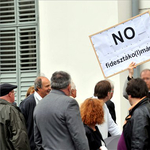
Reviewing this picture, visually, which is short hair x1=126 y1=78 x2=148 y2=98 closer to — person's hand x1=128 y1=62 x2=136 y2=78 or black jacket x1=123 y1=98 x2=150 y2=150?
black jacket x1=123 y1=98 x2=150 y2=150

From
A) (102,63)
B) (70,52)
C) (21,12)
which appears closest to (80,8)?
(70,52)

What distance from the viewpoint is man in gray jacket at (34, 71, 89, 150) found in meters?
4.36

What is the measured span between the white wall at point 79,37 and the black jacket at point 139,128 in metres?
3.80

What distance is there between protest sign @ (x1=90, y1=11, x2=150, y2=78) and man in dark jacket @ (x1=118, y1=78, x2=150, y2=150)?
195 cm

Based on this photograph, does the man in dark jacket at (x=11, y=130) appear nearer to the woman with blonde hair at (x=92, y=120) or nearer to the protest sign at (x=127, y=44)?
the woman with blonde hair at (x=92, y=120)

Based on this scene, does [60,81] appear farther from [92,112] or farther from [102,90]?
[102,90]

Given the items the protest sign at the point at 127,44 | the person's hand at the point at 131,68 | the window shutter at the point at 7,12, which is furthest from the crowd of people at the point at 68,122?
the window shutter at the point at 7,12

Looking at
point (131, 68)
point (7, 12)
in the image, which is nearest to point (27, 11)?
point (7, 12)

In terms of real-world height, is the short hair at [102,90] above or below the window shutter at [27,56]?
below

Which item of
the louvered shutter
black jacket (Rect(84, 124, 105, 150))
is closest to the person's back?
black jacket (Rect(84, 124, 105, 150))

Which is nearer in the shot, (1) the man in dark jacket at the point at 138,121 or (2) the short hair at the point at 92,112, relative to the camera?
(1) the man in dark jacket at the point at 138,121

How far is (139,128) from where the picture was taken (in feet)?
13.6

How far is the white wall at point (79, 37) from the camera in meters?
8.16

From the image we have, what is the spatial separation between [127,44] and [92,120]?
79.3 inches
